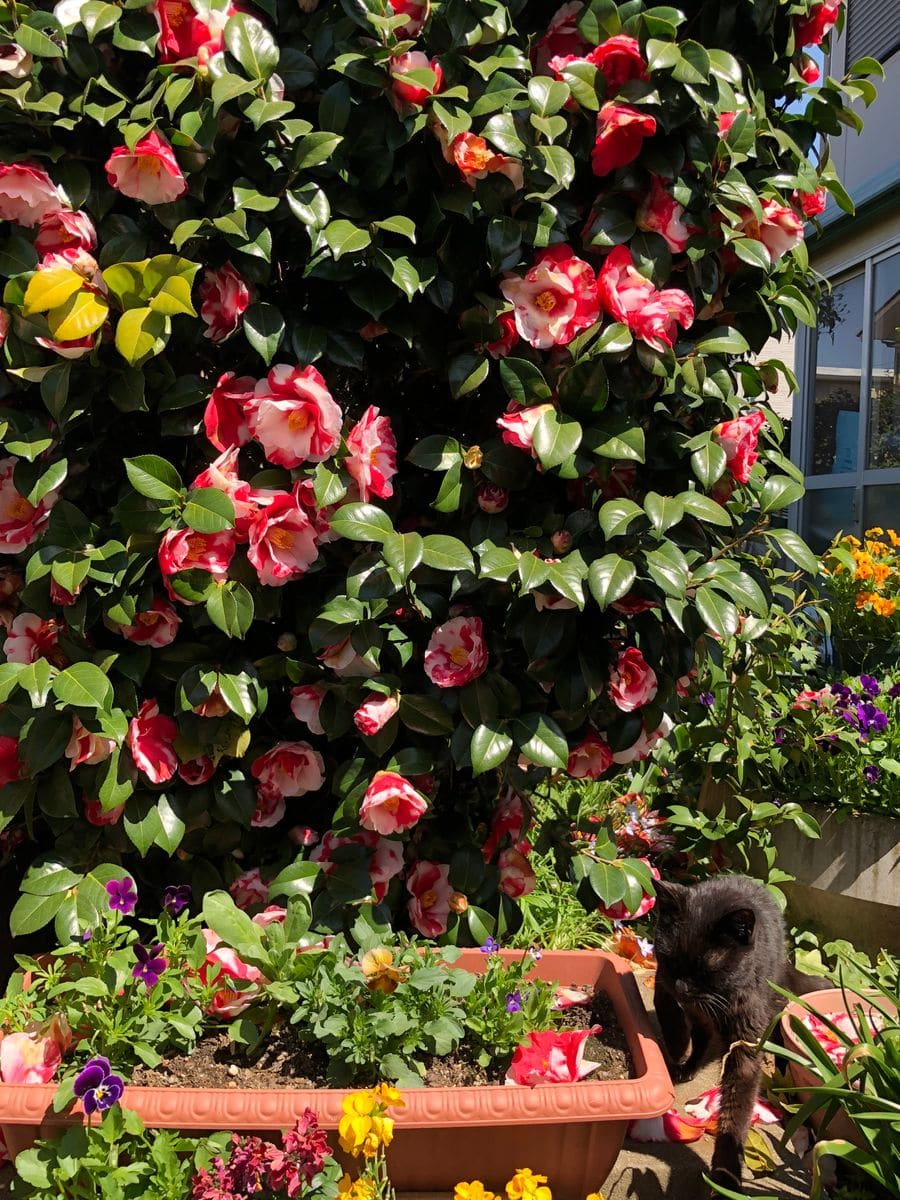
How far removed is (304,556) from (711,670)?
927 millimetres

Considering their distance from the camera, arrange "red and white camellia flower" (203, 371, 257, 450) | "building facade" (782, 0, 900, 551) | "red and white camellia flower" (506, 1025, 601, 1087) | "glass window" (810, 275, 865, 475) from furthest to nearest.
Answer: "glass window" (810, 275, 865, 475) < "building facade" (782, 0, 900, 551) < "red and white camellia flower" (203, 371, 257, 450) < "red and white camellia flower" (506, 1025, 601, 1087)

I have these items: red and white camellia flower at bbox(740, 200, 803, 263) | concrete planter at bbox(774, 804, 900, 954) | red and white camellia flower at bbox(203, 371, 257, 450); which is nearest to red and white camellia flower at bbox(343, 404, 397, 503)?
red and white camellia flower at bbox(203, 371, 257, 450)

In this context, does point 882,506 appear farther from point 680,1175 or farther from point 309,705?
point 309,705

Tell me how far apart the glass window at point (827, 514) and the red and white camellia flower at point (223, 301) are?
16.6ft

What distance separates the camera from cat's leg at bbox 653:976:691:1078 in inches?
79.6

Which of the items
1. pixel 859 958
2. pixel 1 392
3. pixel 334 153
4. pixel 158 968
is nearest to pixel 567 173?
pixel 334 153

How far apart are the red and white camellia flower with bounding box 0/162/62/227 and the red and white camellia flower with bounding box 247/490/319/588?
1.84 feet

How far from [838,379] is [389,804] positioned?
582cm

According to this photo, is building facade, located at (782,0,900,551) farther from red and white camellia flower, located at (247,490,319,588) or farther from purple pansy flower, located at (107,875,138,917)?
purple pansy flower, located at (107,875,138,917)

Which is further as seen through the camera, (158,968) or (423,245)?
(423,245)

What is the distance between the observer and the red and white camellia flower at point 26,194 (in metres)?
1.42

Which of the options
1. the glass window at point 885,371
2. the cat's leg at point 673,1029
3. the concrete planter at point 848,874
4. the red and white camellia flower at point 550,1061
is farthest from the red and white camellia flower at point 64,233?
the glass window at point 885,371

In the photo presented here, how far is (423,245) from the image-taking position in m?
1.55

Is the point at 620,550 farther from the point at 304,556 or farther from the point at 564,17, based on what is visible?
the point at 564,17
